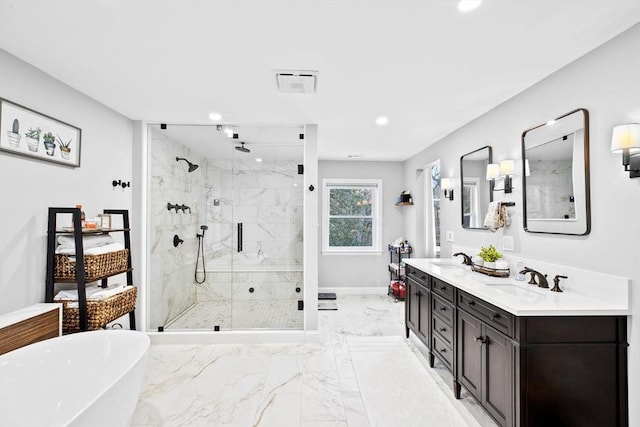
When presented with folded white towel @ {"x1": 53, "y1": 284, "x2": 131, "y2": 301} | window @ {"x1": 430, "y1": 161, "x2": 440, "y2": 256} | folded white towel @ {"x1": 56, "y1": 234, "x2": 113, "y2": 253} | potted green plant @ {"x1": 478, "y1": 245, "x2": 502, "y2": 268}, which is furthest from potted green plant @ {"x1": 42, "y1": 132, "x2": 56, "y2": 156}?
window @ {"x1": 430, "y1": 161, "x2": 440, "y2": 256}

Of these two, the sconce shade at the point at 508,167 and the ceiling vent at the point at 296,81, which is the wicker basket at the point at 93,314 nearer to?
the ceiling vent at the point at 296,81

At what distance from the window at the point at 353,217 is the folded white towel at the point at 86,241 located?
3.41 meters

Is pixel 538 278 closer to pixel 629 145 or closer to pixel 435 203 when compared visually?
pixel 629 145

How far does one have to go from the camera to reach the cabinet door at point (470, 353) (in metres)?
1.97

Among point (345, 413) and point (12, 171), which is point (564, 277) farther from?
point (12, 171)

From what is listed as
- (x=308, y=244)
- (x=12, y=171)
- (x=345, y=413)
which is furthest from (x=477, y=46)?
(x=12, y=171)

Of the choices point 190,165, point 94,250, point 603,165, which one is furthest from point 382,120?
point 94,250

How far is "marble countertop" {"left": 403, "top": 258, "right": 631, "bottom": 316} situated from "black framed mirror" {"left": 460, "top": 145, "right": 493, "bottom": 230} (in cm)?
75

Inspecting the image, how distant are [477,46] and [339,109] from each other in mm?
1318

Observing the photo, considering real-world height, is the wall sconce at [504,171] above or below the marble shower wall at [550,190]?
above

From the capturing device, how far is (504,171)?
253cm

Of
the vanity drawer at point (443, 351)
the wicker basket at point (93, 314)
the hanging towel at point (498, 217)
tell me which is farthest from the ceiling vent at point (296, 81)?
the vanity drawer at point (443, 351)

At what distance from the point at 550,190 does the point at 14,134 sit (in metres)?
3.72

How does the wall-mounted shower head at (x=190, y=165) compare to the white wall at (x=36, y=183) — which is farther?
the wall-mounted shower head at (x=190, y=165)
